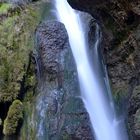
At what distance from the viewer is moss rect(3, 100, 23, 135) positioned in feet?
33.7

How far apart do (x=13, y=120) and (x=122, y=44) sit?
3411mm

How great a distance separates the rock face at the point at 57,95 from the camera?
8.67 metres

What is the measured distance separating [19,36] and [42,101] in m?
2.69

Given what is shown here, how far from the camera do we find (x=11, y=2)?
13312 millimetres

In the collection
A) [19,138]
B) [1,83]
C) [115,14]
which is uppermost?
[115,14]

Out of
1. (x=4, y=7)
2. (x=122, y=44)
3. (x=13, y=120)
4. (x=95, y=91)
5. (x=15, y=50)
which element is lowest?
(x=13, y=120)

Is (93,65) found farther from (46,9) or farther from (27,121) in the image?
(46,9)

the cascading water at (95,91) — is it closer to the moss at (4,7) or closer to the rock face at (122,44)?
the rock face at (122,44)

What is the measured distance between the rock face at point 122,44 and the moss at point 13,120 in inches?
98.1

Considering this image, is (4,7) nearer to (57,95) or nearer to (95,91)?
(57,95)

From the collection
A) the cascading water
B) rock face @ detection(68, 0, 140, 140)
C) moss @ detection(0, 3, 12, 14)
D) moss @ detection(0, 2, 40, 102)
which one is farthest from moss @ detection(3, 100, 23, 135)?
moss @ detection(0, 3, 12, 14)

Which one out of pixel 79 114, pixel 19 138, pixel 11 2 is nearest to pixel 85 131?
pixel 79 114

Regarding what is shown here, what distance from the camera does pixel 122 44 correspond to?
882cm

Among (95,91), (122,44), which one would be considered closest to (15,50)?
(95,91)
